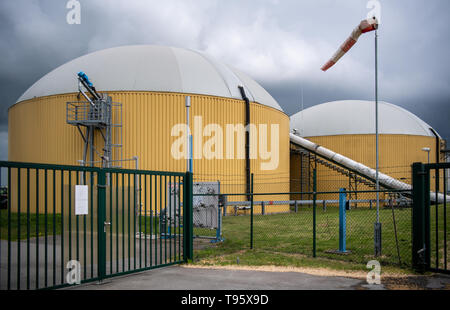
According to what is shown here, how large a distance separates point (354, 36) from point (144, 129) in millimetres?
15614

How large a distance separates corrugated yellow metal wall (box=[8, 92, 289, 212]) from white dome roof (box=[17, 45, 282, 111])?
2.19ft

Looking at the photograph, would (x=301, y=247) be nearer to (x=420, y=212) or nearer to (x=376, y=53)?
(x=420, y=212)

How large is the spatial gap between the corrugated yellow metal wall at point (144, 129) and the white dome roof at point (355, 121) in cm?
1556

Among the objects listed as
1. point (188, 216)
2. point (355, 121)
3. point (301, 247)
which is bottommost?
point (301, 247)

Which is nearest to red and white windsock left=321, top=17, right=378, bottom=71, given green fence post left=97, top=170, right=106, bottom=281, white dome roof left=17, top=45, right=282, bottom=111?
green fence post left=97, top=170, right=106, bottom=281

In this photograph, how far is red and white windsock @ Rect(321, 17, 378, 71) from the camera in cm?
1326

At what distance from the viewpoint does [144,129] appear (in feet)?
87.9

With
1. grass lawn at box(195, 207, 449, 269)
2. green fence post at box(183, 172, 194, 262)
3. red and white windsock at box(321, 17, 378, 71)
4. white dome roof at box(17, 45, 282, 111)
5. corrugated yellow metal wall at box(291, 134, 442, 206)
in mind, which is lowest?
grass lawn at box(195, 207, 449, 269)

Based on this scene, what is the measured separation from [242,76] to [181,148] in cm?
985

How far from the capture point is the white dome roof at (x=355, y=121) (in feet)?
142

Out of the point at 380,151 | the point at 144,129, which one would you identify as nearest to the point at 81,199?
the point at 144,129

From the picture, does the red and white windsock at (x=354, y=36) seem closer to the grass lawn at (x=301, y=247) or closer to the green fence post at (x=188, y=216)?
the grass lawn at (x=301, y=247)

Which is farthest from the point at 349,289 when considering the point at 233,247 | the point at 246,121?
the point at 246,121

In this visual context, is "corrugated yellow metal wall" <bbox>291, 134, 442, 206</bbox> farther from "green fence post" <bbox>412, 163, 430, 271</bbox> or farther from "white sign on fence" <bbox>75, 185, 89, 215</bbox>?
"white sign on fence" <bbox>75, 185, 89, 215</bbox>
